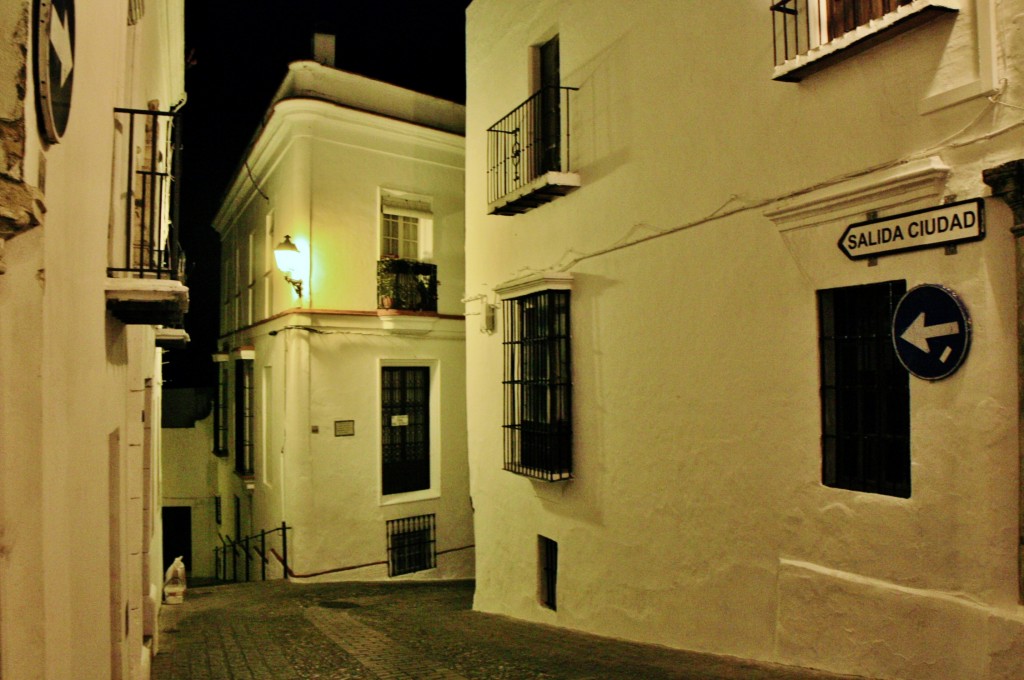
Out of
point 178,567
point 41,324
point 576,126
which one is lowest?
point 178,567

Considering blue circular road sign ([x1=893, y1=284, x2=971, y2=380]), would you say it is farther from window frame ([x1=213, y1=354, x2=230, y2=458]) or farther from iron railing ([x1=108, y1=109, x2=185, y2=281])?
window frame ([x1=213, y1=354, x2=230, y2=458])

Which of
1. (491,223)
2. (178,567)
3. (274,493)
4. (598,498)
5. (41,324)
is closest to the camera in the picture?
(41,324)

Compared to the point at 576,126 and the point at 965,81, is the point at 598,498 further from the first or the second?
the point at 965,81

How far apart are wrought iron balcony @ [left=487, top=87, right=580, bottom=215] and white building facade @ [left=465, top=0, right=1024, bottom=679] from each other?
2.1 inches

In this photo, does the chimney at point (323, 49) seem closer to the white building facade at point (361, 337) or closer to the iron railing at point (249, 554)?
the white building facade at point (361, 337)

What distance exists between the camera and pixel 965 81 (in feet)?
14.2

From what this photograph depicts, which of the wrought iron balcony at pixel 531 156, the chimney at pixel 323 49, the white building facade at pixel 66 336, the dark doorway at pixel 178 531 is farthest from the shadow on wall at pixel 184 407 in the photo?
the white building facade at pixel 66 336

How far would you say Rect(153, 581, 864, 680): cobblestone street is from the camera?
5.94m

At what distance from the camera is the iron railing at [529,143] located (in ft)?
28.1

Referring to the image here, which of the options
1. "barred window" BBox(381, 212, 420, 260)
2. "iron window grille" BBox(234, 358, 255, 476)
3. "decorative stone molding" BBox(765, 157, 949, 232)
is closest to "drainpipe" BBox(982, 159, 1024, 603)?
→ "decorative stone molding" BBox(765, 157, 949, 232)

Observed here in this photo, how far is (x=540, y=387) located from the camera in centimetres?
860

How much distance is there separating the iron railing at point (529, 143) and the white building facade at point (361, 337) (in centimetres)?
419

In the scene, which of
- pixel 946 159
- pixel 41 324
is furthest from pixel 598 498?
pixel 41 324

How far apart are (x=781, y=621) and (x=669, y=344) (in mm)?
2571
